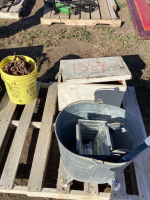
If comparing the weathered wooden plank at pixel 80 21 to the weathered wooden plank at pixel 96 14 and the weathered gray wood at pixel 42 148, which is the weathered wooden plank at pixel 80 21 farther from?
the weathered gray wood at pixel 42 148

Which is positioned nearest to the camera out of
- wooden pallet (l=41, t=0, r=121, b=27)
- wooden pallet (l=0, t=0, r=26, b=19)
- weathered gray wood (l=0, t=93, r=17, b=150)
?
weathered gray wood (l=0, t=93, r=17, b=150)

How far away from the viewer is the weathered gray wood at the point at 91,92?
2.16 meters

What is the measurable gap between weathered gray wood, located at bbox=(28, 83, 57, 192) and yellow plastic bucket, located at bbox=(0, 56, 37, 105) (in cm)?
30

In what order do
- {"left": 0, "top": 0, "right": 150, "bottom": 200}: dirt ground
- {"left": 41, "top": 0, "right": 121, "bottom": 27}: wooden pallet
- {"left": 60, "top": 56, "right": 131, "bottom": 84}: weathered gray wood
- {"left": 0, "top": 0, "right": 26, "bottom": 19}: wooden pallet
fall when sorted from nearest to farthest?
{"left": 60, "top": 56, "right": 131, "bottom": 84}: weathered gray wood → {"left": 0, "top": 0, "right": 150, "bottom": 200}: dirt ground → {"left": 41, "top": 0, "right": 121, "bottom": 27}: wooden pallet → {"left": 0, "top": 0, "right": 26, "bottom": 19}: wooden pallet

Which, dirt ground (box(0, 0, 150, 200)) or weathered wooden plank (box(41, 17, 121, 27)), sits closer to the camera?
dirt ground (box(0, 0, 150, 200))

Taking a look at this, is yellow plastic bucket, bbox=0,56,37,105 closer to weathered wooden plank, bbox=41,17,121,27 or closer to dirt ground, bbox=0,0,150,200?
dirt ground, bbox=0,0,150,200

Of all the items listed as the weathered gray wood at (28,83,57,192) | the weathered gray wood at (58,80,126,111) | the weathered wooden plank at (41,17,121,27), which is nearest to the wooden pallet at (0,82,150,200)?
the weathered gray wood at (28,83,57,192)

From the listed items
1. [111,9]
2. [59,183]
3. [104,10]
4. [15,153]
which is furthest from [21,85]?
[111,9]

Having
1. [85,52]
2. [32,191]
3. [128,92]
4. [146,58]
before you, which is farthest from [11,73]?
[146,58]

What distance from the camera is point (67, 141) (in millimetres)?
1973

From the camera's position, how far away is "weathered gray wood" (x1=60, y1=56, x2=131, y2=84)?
81.4 inches

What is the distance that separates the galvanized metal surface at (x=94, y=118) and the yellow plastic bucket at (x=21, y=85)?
0.85m

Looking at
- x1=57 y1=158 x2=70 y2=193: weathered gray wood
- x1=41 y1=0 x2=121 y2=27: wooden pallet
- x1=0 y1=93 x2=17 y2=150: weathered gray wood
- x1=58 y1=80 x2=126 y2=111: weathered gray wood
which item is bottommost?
x1=57 y1=158 x2=70 y2=193: weathered gray wood

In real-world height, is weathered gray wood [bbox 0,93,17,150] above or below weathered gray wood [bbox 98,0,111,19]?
below
